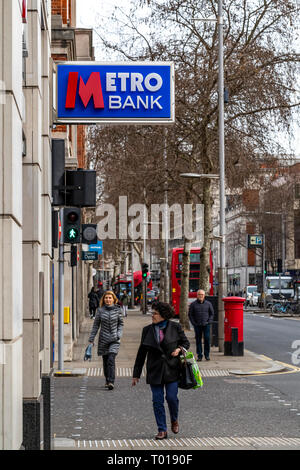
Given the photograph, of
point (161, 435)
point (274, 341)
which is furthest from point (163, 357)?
point (274, 341)

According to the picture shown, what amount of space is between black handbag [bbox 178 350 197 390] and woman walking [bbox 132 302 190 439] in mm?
52

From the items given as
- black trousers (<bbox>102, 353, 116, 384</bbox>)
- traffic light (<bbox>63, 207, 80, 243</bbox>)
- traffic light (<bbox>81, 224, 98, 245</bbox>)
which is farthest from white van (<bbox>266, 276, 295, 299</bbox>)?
black trousers (<bbox>102, 353, 116, 384</bbox>)

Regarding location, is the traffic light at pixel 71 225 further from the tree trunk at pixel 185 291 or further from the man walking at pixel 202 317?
the tree trunk at pixel 185 291

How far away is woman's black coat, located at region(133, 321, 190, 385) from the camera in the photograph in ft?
34.0

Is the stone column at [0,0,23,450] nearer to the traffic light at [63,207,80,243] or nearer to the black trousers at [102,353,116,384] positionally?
the black trousers at [102,353,116,384]

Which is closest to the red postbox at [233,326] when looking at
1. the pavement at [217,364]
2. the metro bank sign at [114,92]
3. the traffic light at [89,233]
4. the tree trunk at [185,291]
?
the pavement at [217,364]

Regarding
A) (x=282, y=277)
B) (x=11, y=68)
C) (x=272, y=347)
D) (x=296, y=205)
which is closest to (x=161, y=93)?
(x=11, y=68)

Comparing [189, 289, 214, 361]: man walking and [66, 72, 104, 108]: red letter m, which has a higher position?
[66, 72, 104, 108]: red letter m

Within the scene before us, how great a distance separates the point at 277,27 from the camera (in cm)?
2814

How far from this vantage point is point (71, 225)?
16.3 m

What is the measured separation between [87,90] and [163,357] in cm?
319

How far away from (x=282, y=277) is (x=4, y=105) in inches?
2627

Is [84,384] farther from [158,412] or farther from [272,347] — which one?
[272,347]

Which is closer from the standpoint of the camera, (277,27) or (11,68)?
(11,68)
